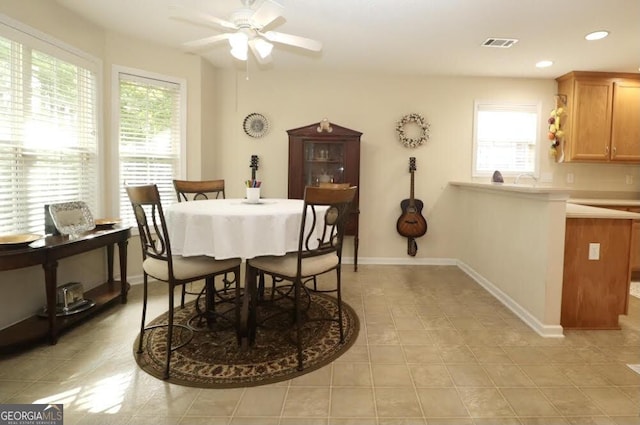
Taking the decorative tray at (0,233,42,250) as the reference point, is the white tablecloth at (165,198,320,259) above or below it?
above

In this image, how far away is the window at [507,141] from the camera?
4.55 meters

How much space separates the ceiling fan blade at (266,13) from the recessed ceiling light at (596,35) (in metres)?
2.76

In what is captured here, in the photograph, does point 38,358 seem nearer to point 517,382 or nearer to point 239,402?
point 239,402

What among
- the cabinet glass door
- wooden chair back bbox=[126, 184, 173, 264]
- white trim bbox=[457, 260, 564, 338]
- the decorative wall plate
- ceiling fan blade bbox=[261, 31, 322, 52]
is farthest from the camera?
the decorative wall plate

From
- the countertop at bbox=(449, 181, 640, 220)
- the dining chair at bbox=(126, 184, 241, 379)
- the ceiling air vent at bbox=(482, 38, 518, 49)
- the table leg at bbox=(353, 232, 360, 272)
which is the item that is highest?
the ceiling air vent at bbox=(482, 38, 518, 49)

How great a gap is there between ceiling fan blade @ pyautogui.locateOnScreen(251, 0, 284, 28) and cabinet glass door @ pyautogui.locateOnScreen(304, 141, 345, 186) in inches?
76.0

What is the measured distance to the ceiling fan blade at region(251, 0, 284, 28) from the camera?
2.05 meters

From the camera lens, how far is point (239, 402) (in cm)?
178

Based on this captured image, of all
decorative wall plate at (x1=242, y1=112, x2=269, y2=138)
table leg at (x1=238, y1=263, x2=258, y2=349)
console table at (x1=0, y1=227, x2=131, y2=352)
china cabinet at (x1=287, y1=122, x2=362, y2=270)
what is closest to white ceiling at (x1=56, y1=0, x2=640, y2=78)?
decorative wall plate at (x1=242, y1=112, x2=269, y2=138)

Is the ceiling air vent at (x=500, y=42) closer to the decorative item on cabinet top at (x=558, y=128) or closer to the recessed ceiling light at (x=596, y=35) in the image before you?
the recessed ceiling light at (x=596, y=35)

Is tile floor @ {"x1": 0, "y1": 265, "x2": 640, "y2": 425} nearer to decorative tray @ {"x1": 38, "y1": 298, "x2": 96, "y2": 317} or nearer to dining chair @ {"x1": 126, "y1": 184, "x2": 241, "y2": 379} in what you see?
decorative tray @ {"x1": 38, "y1": 298, "x2": 96, "y2": 317}

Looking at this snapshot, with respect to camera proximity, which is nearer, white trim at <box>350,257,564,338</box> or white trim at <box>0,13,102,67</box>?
white trim at <box>0,13,102,67</box>

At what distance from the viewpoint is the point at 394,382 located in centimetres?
197

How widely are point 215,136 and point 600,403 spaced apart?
4167 mm
